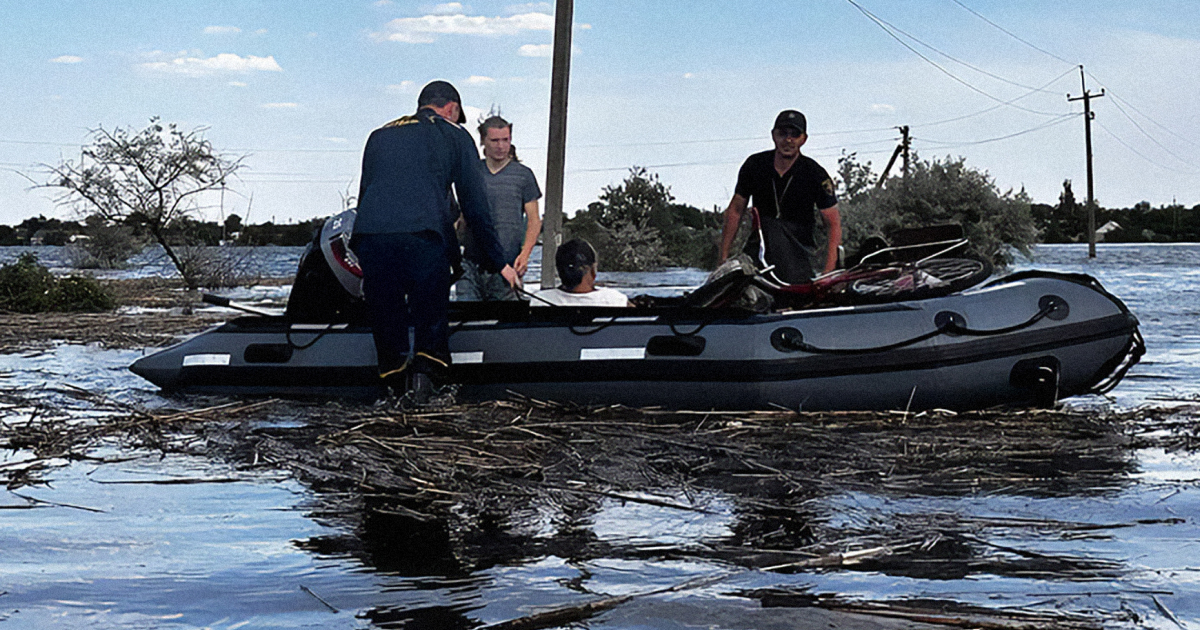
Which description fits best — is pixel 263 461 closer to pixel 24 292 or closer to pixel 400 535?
pixel 400 535

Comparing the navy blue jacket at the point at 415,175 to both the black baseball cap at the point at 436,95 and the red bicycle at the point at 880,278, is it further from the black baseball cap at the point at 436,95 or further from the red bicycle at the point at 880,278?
the red bicycle at the point at 880,278

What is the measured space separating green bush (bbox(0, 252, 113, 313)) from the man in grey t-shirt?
14.2 metres

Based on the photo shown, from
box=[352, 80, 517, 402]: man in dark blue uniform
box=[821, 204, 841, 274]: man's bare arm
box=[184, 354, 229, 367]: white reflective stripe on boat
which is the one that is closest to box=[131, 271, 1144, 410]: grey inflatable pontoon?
box=[352, 80, 517, 402]: man in dark blue uniform

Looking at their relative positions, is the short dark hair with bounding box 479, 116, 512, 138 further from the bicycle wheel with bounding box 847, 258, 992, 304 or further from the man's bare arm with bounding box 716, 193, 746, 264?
the bicycle wheel with bounding box 847, 258, 992, 304

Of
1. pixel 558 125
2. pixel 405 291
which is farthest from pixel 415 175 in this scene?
pixel 558 125

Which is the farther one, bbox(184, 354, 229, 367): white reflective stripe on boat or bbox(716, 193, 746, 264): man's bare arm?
bbox(716, 193, 746, 264): man's bare arm

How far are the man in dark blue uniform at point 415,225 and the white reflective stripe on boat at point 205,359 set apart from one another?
68.9 inches

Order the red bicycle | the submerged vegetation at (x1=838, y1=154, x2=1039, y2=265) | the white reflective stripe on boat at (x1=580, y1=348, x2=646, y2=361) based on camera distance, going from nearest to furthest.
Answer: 1. the white reflective stripe on boat at (x1=580, y1=348, x2=646, y2=361)
2. the red bicycle
3. the submerged vegetation at (x1=838, y1=154, x2=1039, y2=265)

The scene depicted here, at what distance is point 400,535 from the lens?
480 cm

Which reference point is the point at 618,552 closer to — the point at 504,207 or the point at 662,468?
the point at 662,468

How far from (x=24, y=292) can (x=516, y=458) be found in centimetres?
1813

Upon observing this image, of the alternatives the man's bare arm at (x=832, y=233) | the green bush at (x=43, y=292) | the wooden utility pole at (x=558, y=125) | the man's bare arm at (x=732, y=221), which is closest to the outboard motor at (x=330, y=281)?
the man's bare arm at (x=732, y=221)

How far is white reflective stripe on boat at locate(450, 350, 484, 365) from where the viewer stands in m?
8.46

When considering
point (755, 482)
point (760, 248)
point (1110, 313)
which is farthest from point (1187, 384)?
point (755, 482)
